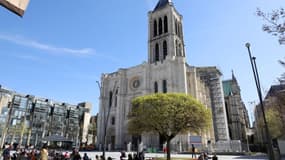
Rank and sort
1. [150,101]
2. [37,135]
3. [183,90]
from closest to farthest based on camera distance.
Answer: [150,101] < [183,90] < [37,135]

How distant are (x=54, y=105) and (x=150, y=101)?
52657 millimetres

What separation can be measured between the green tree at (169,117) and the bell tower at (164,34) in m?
24.8

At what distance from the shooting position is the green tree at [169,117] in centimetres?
2202

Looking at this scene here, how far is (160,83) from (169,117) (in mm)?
21094

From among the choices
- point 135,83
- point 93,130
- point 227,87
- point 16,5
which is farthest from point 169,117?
point 227,87

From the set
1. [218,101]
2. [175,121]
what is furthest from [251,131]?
[175,121]

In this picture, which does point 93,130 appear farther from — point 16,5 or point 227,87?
point 16,5

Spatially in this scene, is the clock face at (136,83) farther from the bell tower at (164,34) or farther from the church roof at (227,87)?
the church roof at (227,87)

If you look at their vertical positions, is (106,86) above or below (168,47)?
below

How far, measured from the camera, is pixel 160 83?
42750 mm

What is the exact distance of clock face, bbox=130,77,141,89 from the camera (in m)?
47.6

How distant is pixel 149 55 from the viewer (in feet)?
169

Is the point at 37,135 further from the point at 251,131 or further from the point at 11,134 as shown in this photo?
the point at 251,131

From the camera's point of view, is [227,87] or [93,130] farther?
[227,87]
